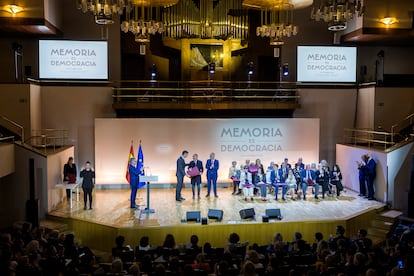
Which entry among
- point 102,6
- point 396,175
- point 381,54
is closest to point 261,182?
point 396,175

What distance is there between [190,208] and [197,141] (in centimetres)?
412

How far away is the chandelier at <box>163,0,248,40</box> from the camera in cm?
1939

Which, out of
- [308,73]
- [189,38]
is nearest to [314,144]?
[308,73]

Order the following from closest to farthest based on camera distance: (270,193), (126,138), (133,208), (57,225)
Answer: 1. (57,225)
2. (133,208)
3. (270,193)
4. (126,138)

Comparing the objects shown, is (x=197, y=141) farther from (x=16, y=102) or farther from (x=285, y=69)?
(x=16, y=102)

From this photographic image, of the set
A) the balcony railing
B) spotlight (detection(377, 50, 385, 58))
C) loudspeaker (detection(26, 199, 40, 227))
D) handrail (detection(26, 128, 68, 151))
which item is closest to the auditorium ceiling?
spotlight (detection(377, 50, 385, 58))

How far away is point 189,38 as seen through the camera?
20203 millimetres

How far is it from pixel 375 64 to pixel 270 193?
28.3 ft

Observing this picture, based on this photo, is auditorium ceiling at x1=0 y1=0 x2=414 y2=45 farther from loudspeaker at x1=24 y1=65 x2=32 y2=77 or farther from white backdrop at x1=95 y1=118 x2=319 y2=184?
white backdrop at x1=95 y1=118 x2=319 y2=184

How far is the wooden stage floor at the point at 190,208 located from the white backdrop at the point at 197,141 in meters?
1.30

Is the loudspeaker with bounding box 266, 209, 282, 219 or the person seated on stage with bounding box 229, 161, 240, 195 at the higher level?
the person seated on stage with bounding box 229, 161, 240, 195

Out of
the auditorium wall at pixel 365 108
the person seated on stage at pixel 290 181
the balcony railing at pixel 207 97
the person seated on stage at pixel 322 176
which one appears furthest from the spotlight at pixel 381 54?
the person seated on stage at pixel 290 181

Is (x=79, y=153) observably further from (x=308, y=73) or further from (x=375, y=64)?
(x=375, y=64)

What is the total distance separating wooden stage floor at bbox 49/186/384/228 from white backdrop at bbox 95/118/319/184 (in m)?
1.30
